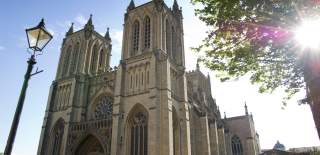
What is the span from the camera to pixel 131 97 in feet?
89.0

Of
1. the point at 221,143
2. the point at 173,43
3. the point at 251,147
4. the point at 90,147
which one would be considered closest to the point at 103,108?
the point at 90,147

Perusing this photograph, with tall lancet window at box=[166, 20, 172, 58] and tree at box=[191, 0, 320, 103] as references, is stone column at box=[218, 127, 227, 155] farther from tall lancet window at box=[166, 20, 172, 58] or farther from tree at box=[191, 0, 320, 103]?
tree at box=[191, 0, 320, 103]

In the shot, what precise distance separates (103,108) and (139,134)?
703 cm

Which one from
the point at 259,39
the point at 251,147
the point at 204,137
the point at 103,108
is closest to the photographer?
the point at 259,39

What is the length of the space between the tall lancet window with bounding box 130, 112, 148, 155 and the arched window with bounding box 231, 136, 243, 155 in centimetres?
2660

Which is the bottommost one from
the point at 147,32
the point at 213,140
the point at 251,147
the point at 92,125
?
the point at 251,147

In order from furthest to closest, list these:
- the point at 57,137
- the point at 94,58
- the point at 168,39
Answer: the point at 94,58 → the point at 168,39 → the point at 57,137

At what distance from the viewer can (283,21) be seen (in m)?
8.64

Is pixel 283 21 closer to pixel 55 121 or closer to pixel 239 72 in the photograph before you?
pixel 239 72

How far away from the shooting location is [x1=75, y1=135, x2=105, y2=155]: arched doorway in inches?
1091

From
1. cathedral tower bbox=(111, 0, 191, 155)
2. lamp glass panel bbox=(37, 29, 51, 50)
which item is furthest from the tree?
cathedral tower bbox=(111, 0, 191, 155)

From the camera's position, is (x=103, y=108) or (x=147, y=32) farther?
(x=147, y=32)

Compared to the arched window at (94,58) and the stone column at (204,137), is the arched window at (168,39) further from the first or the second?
the arched window at (94,58)

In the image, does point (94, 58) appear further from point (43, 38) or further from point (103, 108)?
point (43, 38)
